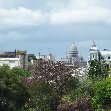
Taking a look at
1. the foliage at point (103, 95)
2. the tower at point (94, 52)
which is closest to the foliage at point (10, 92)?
the foliage at point (103, 95)

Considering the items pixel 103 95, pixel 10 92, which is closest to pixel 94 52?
pixel 103 95

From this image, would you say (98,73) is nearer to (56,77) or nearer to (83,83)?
(83,83)

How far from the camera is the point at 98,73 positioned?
84.2m

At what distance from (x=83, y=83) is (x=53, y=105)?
31.8ft

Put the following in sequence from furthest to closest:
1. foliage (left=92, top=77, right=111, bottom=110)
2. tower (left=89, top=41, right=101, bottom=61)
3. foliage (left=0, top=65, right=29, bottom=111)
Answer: tower (left=89, top=41, right=101, bottom=61) < foliage (left=92, top=77, right=111, bottom=110) < foliage (left=0, top=65, right=29, bottom=111)

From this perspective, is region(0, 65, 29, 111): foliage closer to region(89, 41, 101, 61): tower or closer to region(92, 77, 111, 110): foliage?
region(92, 77, 111, 110): foliage

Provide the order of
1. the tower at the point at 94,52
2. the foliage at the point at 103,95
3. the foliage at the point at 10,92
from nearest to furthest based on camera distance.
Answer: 1. the foliage at the point at 10,92
2. the foliage at the point at 103,95
3. the tower at the point at 94,52

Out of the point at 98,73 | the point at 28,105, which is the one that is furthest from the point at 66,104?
the point at 98,73

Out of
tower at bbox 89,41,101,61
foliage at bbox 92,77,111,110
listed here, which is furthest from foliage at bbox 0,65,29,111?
tower at bbox 89,41,101,61

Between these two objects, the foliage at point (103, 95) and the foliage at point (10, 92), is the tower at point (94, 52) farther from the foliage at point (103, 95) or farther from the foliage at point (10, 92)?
the foliage at point (10, 92)

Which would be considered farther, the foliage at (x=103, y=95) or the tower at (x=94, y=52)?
the tower at (x=94, y=52)

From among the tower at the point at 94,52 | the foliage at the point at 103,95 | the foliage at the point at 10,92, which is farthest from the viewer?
the tower at the point at 94,52

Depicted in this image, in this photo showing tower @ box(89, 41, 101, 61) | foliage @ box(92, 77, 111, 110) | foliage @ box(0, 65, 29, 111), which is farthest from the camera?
tower @ box(89, 41, 101, 61)

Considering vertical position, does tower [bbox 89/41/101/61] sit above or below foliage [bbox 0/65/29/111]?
above
